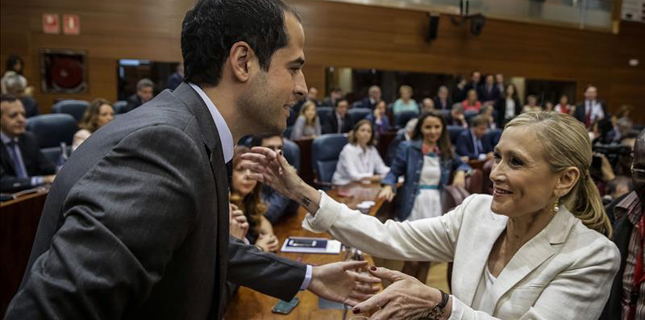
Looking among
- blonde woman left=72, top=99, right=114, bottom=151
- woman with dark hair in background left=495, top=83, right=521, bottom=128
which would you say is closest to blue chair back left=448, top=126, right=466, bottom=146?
blonde woman left=72, top=99, right=114, bottom=151

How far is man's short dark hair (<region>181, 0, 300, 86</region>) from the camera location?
116 cm

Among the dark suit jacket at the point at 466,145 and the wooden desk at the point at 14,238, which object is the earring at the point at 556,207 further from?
the dark suit jacket at the point at 466,145

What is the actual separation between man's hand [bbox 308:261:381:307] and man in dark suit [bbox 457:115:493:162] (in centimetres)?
586

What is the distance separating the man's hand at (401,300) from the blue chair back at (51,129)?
18.4 feet

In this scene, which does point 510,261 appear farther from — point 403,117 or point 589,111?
point 589,111

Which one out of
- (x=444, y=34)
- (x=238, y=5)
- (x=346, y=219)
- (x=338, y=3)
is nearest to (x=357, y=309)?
(x=346, y=219)

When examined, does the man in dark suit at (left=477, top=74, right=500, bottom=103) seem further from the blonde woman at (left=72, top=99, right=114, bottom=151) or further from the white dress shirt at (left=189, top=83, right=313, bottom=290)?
the white dress shirt at (left=189, top=83, right=313, bottom=290)

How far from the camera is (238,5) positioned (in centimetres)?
116

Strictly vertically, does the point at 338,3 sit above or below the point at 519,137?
above

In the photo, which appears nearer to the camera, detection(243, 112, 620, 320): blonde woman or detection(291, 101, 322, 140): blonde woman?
detection(243, 112, 620, 320): blonde woman

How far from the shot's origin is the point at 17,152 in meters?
4.81

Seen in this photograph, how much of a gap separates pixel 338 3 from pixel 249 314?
10.5 metres

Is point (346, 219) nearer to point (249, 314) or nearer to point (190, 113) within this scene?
point (249, 314)

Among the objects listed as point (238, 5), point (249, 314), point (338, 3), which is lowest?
point (249, 314)
